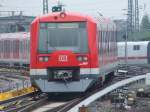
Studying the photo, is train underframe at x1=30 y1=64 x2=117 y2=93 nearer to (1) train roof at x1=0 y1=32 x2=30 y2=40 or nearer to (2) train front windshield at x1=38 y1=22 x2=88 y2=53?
(2) train front windshield at x1=38 y1=22 x2=88 y2=53

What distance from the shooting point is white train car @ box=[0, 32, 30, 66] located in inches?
1615

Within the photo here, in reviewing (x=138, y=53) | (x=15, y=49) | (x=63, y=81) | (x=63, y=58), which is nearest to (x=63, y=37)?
(x=63, y=58)

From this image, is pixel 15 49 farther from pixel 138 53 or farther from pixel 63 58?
pixel 63 58

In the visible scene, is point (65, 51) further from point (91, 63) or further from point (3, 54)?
point (3, 54)

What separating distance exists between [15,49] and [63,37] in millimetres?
25931

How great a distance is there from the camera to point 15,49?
43938mm

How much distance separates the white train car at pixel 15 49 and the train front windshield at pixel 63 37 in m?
20.9

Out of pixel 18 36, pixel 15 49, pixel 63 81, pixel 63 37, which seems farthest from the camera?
pixel 15 49

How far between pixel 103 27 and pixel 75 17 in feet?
7.52

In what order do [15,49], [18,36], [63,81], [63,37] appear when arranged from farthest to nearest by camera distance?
[15,49] < [18,36] < [63,37] < [63,81]

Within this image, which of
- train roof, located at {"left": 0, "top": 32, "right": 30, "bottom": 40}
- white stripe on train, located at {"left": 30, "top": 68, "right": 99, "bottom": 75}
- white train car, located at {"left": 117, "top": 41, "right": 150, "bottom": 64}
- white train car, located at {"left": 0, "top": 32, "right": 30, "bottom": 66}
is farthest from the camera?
white train car, located at {"left": 117, "top": 41, "right": 150, "bottom": 64}

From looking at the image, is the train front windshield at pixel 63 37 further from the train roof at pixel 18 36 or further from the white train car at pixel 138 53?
the white train car at pixel 138 53

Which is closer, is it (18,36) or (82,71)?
(82,71)

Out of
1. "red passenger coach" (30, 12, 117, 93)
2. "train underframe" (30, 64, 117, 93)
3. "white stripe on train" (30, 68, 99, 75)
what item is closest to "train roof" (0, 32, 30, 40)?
"red passenger coach" (30, 12, 117, 93)
